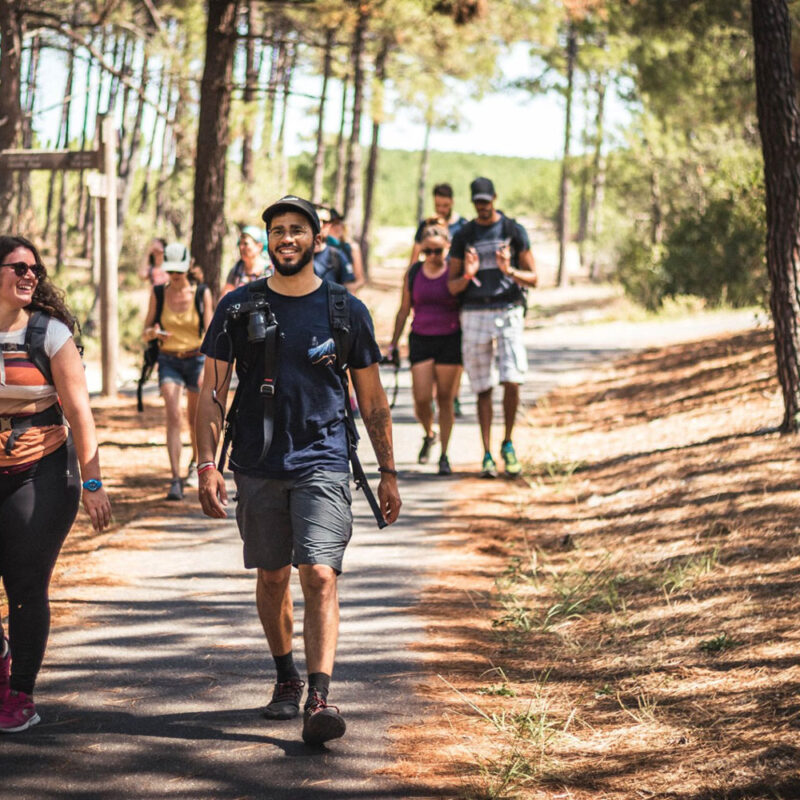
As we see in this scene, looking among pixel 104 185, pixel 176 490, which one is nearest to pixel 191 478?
pixel 176 490

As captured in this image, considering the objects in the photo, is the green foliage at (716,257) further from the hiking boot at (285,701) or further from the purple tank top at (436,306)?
the hiking boot at (285,701)

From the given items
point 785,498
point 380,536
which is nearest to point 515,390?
point 380,536

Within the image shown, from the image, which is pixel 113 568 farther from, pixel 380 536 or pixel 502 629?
pixel 502 629

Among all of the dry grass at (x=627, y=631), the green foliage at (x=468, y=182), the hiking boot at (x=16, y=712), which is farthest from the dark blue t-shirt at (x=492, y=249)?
the green foliage at (x=468, y=182)

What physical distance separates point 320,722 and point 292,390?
3.84 feet

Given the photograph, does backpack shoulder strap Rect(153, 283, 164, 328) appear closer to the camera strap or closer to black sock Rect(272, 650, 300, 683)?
black sock Rect(272, 650, 300, 683)

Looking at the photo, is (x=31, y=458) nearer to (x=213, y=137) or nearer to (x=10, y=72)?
(x=213, y=137)

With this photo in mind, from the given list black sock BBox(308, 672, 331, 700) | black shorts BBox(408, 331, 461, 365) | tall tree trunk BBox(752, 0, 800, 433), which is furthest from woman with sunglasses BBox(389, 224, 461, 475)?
black sock BBox(308, 672, 331, 700)

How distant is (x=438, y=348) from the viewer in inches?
410

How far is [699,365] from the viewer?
53.8 ft

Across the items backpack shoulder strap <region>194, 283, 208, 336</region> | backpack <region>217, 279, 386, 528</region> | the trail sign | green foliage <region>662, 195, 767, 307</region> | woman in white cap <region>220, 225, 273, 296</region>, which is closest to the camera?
backpack <region>217, 279, 386, 528</region>

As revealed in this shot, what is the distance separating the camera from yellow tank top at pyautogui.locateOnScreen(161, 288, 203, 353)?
31.7 feet

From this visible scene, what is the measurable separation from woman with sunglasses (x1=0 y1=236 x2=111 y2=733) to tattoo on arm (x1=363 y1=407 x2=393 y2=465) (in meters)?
1.03

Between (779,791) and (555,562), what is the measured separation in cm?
374
